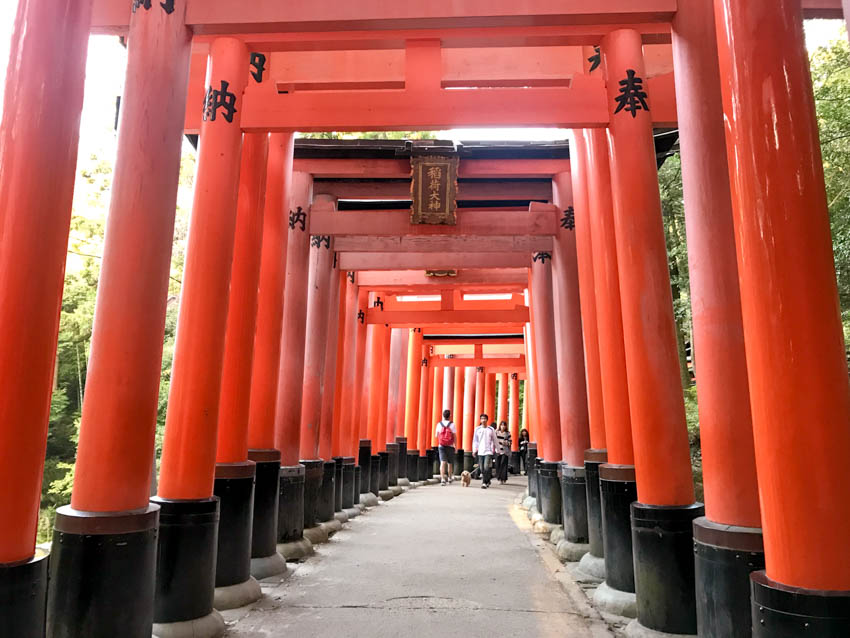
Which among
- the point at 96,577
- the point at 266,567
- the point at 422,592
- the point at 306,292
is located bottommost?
the point at 422,592

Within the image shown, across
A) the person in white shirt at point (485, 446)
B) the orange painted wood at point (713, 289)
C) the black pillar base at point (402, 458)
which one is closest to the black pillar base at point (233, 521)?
the orange painted wood at point (713, 289)

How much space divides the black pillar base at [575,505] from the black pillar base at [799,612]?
4.75m

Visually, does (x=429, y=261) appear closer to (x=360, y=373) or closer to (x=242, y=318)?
(x=360, y=373)

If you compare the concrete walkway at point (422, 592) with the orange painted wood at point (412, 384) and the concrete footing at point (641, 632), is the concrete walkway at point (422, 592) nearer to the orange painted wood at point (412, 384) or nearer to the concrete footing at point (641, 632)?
the concrete footing at point (641, 632)

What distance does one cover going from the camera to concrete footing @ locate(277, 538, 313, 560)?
265 inches

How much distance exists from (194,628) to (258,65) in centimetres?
495

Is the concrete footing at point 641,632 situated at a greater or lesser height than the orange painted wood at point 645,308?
lesser

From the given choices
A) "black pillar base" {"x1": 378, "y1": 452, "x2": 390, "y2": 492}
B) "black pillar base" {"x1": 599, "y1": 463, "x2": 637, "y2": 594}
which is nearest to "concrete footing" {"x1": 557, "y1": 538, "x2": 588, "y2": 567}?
"black pillar base" {"x1": 599, "y1": 463, "x2": 637, "y2": 594}

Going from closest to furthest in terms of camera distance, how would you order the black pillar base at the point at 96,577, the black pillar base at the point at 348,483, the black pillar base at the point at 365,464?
the black pillar base at the point at 96,577 < the black pillar base at the point at 348,483 < the black pillar base at the point at 365,464

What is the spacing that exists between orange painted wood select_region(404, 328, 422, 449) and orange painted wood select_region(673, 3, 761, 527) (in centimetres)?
1514

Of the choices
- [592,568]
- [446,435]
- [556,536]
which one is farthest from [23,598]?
[446,435]

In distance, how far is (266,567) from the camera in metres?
5.86

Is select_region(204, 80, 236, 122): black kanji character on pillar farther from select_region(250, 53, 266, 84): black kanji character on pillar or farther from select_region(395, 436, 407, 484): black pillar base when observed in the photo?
select_region(395, 436, 407, 484): black pillar base

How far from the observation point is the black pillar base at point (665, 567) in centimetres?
402
